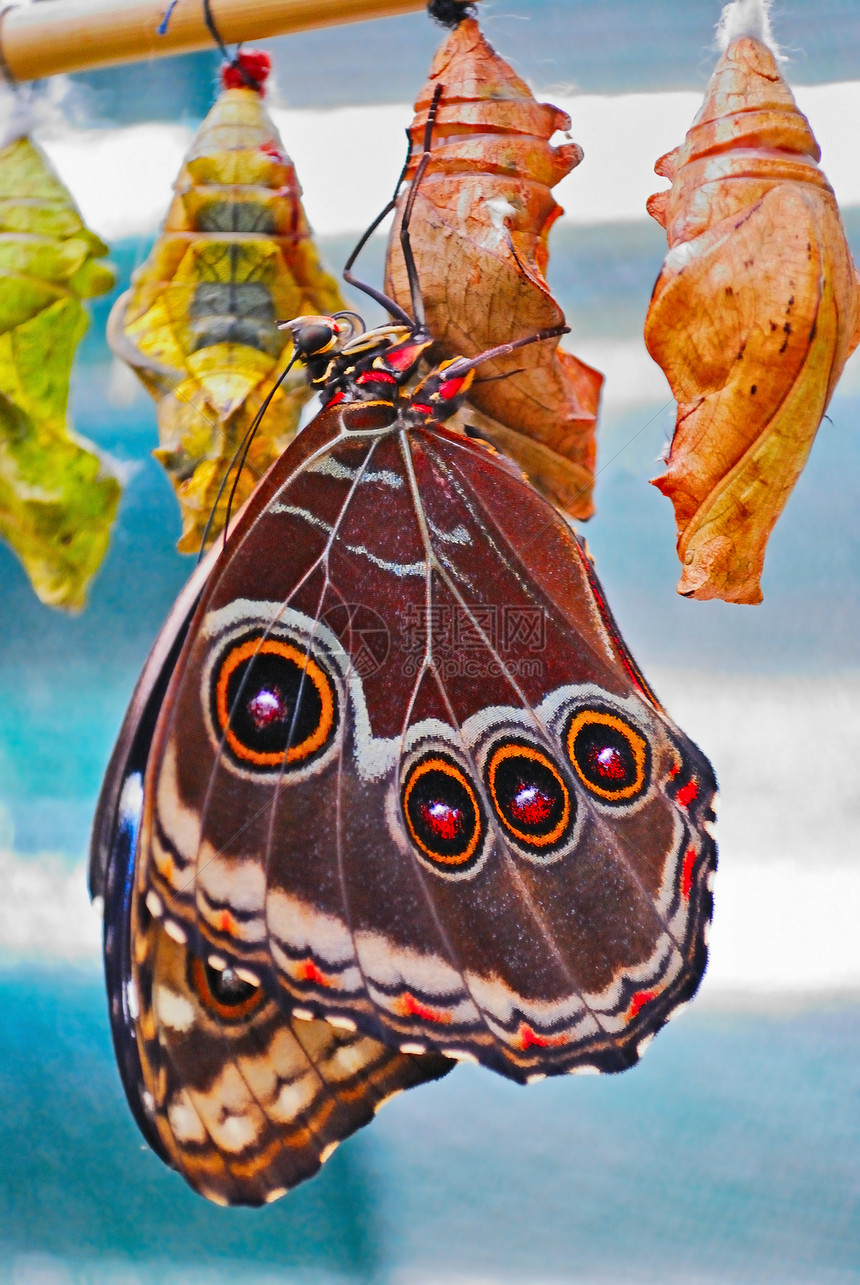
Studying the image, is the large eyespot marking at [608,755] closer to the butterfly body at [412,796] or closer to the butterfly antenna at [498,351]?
the butterfly body at [412,796]

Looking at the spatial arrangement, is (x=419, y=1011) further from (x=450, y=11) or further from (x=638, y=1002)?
(x=450, y=11)

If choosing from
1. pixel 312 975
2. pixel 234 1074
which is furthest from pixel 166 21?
pixel 234 1074

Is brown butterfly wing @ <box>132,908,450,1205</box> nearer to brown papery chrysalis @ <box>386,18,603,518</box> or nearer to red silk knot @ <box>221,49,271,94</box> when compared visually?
brown papery chrysalis @ <box>386,18,603,518</box>

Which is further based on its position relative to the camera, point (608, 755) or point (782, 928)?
point (782, 928)

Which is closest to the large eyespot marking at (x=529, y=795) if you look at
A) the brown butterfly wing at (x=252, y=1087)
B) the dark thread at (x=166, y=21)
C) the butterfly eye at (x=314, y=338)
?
the brown butterfly wing at (x=252, y=1087)

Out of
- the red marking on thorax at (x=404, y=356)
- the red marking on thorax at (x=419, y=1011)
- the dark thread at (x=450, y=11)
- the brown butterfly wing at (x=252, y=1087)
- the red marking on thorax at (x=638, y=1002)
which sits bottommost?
the brown butterfly wing at (x=252, y=1087)

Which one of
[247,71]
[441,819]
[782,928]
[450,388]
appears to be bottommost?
[782,928]
